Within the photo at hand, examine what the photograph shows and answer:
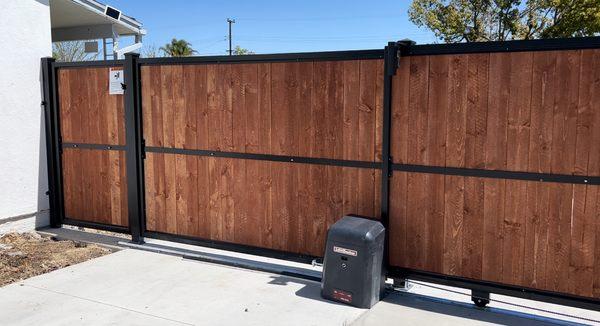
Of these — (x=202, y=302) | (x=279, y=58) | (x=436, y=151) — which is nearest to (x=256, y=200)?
(x=202, y=302)

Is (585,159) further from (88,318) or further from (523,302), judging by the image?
(88,318)

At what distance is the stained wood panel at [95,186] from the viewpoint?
19.0ft

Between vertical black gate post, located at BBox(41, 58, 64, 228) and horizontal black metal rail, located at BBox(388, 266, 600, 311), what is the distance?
417cm

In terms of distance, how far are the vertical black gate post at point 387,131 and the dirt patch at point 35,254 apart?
2987 mm

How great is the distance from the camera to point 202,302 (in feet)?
13.5

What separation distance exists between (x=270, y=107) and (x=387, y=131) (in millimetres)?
1149

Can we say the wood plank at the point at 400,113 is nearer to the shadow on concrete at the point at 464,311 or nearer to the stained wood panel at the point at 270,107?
the stained wood panel at the point at 270,107

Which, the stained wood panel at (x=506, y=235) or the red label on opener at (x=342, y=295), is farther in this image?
the red label on opener at (x=342, y=295)

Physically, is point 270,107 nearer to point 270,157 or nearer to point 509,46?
point 270,157

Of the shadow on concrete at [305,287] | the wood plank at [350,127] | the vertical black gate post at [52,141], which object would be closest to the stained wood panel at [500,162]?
the wood plank at [350,127]

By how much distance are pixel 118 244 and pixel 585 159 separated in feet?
14.8

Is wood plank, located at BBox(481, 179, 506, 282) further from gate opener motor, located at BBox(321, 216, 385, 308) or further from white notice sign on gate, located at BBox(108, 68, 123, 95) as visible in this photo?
white notice sign on gate, located at BBox(108, 68, 123, 95)

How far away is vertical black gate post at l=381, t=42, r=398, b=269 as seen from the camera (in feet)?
13.4

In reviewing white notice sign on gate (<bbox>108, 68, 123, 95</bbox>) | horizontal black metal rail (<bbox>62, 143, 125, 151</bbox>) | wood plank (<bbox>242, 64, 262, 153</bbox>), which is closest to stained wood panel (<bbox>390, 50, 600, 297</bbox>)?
wood plank (<bbox>242, 64, 262, 153</bbox>)
